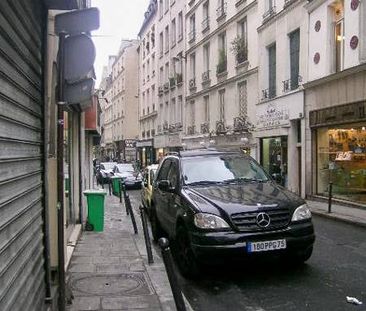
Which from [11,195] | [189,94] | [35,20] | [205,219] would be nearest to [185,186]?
[205,219]

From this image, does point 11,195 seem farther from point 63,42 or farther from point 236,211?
point 236,211

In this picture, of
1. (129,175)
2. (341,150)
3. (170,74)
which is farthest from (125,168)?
(341,150)

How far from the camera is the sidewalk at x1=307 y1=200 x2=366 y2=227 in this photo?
44.5 feet

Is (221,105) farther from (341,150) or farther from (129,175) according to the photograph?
(341,150)

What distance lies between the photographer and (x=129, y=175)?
30828mm

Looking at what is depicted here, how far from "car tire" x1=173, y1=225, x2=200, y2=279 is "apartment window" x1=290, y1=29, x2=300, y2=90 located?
14.8 metres

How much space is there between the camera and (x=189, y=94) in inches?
1522

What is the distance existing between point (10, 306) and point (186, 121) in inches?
1431

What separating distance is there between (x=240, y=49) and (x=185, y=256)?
2181 cm

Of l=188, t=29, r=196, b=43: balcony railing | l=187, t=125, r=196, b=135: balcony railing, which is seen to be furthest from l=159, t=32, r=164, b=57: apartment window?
l=187, t=125, r=196, b=135: balcony railing

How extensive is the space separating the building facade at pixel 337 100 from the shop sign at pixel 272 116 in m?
1.86

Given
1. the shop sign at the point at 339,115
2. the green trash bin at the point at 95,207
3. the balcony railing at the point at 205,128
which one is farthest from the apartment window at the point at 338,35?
the balcony railing at the point at 205,128

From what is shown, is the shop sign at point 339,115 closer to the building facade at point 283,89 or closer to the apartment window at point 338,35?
the building facade at point 283,89

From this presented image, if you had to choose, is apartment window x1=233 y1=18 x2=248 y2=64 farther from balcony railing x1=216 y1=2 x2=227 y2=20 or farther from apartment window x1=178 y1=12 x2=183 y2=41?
apartment window x1=178 y1=12 x2=183 y2=41
